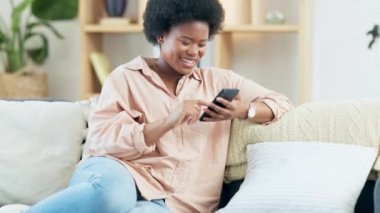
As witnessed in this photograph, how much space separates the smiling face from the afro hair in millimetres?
21

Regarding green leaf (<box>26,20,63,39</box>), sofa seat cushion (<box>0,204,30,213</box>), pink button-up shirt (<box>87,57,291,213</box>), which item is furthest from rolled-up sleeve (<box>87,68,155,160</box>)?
green leaf (<box>26,20,63,39</box>)

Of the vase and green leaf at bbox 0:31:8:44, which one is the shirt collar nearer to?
the vase

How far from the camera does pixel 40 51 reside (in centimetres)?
353

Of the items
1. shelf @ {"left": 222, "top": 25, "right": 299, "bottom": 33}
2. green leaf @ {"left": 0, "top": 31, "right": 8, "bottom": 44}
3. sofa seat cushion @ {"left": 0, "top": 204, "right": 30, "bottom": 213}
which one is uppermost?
shelf @ {"left": 222, "top": 25, "right": 299, "bottom": 33}

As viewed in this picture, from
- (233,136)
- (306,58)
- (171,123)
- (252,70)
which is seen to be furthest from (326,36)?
(171,123)

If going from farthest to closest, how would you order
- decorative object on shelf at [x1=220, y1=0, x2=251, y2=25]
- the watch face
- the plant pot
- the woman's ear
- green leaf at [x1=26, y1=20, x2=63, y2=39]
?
green leaf at [x1=26, y1=20, x2=63, y2=39] < the plant pot < decorative object on shelf at [x1=220, y1=0, x2=251, y2=25] < the woman's ear < the watch face

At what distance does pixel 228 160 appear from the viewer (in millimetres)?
1969

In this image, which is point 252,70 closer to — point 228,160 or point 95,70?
point 95,70

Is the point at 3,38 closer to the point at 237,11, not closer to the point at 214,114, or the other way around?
the point at 237,11

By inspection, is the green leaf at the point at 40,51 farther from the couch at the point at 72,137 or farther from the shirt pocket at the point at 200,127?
the shirt pocket at the point at 200,127

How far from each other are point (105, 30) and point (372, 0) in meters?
1.32

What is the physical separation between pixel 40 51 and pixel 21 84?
0.88 feet

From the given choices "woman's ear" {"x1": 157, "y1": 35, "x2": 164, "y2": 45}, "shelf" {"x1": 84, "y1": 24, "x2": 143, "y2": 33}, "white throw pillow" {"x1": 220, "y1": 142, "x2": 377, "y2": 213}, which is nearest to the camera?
"white throw pillow" {"x1": 220, "y1": 142, "x2": 377, "y2": 213}

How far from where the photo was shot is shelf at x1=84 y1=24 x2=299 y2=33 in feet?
9.98
